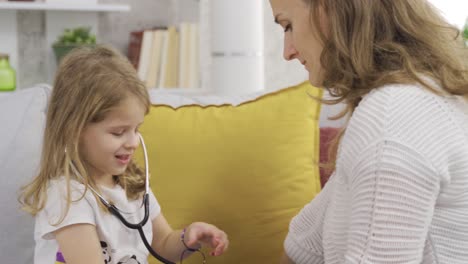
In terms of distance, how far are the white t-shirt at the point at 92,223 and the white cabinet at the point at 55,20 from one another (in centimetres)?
210

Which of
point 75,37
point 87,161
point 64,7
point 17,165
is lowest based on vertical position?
point 75,37

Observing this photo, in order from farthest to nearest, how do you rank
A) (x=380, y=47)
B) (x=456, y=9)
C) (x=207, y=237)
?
(x=456, y=9)
(x=207, y=237)
(x=380, y=47)

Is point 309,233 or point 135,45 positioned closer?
point 309,233

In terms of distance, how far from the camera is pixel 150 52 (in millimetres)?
3367

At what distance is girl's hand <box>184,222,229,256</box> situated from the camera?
1.47 metres

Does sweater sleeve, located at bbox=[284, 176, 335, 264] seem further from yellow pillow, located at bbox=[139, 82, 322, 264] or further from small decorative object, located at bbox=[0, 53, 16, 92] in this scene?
small decorative object, located at bbox=[0, 53, 16, 92]

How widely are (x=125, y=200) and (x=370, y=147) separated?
21.1 inches

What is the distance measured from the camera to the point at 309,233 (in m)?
1.54

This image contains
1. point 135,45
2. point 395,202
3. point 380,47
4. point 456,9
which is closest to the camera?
point 395,202

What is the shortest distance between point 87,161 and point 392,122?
0.57m

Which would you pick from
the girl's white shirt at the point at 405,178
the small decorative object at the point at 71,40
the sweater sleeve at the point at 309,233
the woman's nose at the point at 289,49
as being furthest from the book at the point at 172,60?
the girl's white shirt at the point at 405,178

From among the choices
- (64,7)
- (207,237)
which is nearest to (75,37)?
(64,7)

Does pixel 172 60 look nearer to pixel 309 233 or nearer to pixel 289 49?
pixel 309 233

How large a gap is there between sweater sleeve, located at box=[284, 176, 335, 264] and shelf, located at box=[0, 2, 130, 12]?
6.75ft
